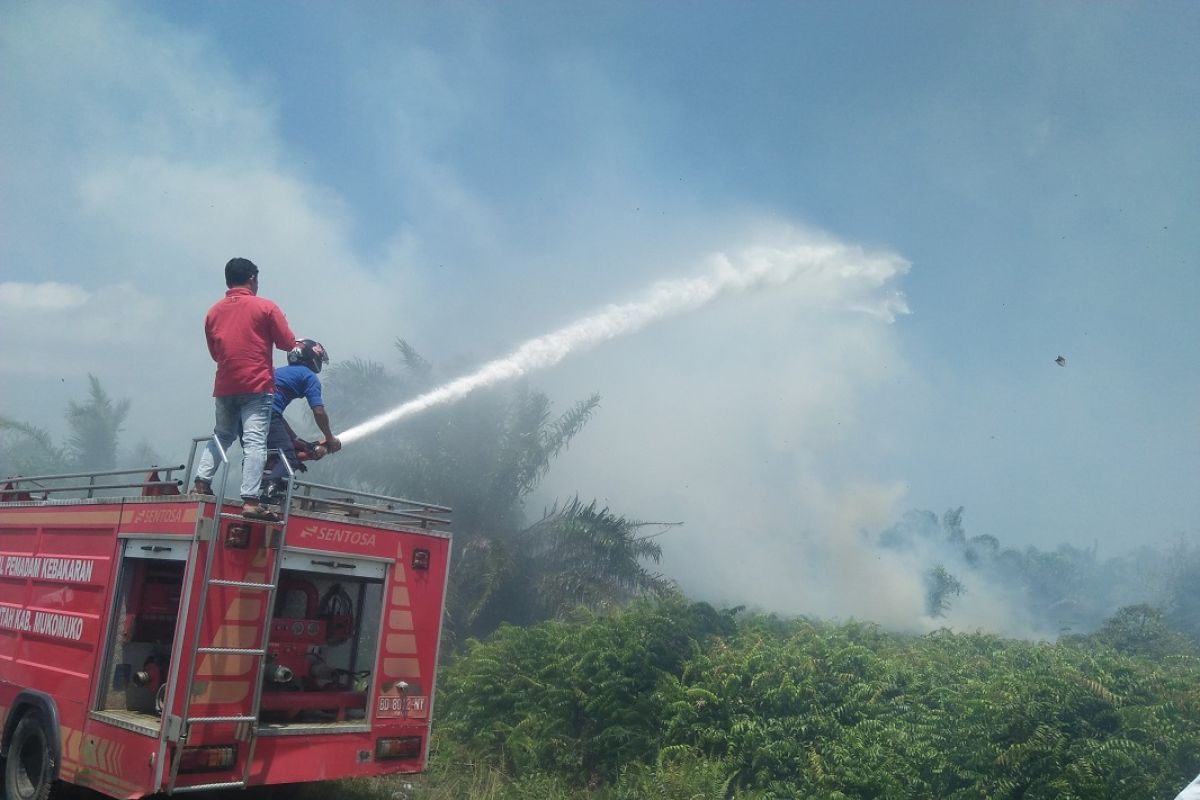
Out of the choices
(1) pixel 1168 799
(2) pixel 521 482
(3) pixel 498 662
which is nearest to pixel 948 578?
(2) pixel 521 482

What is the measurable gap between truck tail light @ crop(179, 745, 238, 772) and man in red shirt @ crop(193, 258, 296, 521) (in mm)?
2021

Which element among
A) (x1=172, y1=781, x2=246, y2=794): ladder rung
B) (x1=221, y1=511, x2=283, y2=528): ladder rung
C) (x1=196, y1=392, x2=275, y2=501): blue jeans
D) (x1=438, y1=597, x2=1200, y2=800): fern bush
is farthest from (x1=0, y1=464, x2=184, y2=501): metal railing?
(x1=438, y1=597, x2=1200, y2=800): fern bush

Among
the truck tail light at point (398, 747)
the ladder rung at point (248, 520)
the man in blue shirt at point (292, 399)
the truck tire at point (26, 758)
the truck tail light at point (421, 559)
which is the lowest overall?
the truck tire at point (26, 758)

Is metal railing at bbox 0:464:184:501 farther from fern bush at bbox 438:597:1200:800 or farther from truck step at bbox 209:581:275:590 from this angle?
fern bush at bbox 438:597:1200:800

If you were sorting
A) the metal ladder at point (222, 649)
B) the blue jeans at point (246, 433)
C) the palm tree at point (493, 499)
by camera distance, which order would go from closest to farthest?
the metal ladder at point (222, 649), the blue jeans at point (246, 433), the palm tree at point (493, 499)

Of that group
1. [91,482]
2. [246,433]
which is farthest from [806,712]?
[91,482]

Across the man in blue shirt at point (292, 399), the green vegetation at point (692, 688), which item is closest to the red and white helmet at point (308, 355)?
the man in blue shirt at point (292, 399)

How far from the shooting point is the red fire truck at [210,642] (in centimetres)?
692

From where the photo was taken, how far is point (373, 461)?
61.5 feet

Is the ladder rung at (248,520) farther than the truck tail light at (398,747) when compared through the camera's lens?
No

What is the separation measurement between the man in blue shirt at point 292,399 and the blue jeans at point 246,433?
21 centimetres

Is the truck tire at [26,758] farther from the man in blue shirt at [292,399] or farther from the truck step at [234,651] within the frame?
the man in blue shirt at [292,399]

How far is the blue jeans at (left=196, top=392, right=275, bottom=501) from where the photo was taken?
24.8ft

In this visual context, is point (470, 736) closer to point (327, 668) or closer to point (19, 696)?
point (327, 668)
